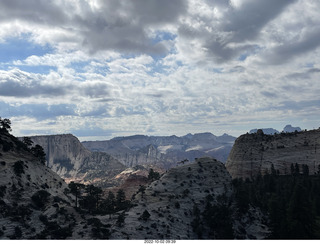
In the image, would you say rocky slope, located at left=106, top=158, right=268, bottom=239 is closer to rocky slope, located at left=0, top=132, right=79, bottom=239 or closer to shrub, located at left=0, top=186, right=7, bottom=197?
rocky slope, located at left=0, top=132, right=79, bottom=239

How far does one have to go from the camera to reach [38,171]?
101562 mm

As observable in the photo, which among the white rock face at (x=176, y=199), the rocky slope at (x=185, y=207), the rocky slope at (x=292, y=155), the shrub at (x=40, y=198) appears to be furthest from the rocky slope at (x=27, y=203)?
the rocky slope at (x=292, y=155)

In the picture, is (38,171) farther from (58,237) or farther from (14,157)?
(58,237)

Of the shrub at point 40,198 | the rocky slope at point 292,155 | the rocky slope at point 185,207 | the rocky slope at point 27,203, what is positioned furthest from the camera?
the rocky slope at point 292,155

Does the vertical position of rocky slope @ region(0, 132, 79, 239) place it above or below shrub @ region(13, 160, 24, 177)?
below

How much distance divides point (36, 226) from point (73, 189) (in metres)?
29.0

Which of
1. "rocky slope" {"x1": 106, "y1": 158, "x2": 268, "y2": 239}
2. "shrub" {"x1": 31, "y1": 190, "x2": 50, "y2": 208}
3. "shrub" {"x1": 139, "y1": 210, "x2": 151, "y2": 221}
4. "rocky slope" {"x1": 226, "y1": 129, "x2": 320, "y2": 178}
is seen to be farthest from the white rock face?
"rocky slope" {"x1": 226, "y1": 129, "x2": 320, "y2": 178}

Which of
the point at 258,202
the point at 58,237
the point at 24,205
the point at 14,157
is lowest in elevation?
the point at 258,202

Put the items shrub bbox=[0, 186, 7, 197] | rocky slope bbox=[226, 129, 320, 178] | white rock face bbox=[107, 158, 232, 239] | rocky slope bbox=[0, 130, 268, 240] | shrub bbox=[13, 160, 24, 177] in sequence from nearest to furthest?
rocky slope bbox=[0, 130, 268, 240] → shrub bbox=[0, 186, 7, 197] → white rock face bbox=[107, 158, 232, 239] → shrub bbox=[13, 160, 24, 177] → rocky slope bbox=[226, 129, 320, 178]

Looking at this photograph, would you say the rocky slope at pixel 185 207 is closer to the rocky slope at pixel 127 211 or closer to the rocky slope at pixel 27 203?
the rocky slope at pixel 127 211

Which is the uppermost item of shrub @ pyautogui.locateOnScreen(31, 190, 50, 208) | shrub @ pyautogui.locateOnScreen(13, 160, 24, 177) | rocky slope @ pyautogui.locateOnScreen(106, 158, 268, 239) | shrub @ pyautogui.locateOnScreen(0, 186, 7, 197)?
shrub @ pyautogui.locateOnScreen(13, 160, 24, 177)

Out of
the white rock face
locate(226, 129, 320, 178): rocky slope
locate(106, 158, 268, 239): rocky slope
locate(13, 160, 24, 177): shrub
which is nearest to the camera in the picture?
the white rock face

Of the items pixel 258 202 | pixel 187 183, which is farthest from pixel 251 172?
pixel 187 183

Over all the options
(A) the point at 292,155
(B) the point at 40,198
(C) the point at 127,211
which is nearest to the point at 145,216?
(C) the point at 127,211
